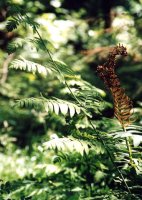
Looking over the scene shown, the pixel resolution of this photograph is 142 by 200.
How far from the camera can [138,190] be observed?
1.93 meters

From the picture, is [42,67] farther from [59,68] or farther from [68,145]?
[68,145]

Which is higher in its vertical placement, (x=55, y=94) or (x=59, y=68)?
(x=55, y=94)

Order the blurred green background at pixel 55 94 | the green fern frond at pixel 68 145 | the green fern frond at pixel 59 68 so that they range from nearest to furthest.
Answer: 1. the green fern frond at pixel 68 145
2. the green fern frond at pixel 59 68
3. the blurred green background at pixel 55 94

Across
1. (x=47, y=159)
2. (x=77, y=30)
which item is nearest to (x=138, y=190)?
(x=47, y=159)

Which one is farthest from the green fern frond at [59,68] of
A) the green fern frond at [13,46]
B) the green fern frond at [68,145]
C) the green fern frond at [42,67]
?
the green fern frond at [68,145]

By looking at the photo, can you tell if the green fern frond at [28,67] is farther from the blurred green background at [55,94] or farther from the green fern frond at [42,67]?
the blurred green background at [55,94]

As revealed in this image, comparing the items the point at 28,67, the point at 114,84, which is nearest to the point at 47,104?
the point at 28,67

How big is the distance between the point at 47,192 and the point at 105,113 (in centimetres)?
278

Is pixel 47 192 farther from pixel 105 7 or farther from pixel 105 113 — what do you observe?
pixel 105 7

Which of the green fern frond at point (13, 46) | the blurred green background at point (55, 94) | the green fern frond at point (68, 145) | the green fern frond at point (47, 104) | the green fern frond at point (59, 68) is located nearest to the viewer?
the green fern frond at point (68, 145)

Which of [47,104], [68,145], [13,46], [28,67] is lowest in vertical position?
[68,145]

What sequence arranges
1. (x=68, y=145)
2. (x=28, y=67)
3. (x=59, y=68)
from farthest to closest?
(x=59, y=68)
(x=28, y=67)
(x=68, y=145)

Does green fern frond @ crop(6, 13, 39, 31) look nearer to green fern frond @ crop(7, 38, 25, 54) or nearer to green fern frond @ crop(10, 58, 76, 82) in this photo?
green fern frond @ crop(7, 38, 25, 54)

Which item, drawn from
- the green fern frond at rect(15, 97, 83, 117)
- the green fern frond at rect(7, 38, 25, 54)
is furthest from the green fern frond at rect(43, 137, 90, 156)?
the green fern frond at rect(7, 38, 25, 54)
